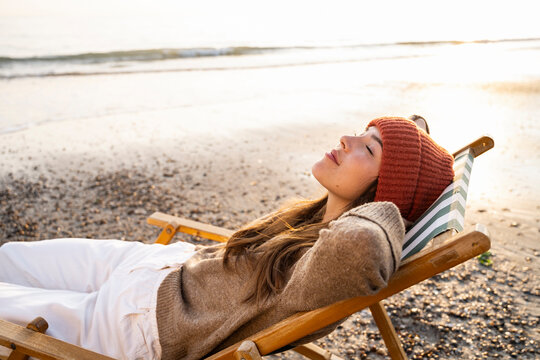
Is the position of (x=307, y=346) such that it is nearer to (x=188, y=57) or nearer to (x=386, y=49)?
(x=188, y=57)

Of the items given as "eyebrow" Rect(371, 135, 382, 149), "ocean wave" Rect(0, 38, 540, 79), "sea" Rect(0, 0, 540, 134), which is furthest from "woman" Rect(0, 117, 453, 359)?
"ocean wave" Rect(0, 38, 540, 79)

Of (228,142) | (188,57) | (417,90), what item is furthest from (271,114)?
(188,57)

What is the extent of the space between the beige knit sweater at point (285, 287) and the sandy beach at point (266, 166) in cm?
130

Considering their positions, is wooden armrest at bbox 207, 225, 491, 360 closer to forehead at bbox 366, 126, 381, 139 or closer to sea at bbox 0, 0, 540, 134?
forehead at bbox 366, 126, 381, 139

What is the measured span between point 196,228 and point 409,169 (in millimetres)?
1530

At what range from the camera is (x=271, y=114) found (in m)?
10.2

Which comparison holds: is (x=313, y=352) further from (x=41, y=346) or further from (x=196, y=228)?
(x=41, y=346)

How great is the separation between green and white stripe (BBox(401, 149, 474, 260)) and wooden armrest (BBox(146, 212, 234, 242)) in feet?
4.17

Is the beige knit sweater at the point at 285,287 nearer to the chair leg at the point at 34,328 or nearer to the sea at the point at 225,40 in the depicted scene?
the chair leg at the point at 34,328

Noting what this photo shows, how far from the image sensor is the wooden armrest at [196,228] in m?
3.01

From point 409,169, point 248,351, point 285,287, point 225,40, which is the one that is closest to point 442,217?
point 409,169

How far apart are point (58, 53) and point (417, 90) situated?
1391cm

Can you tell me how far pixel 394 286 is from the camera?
65.2 inches

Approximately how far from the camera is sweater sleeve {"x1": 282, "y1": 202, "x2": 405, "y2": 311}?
148 cm
